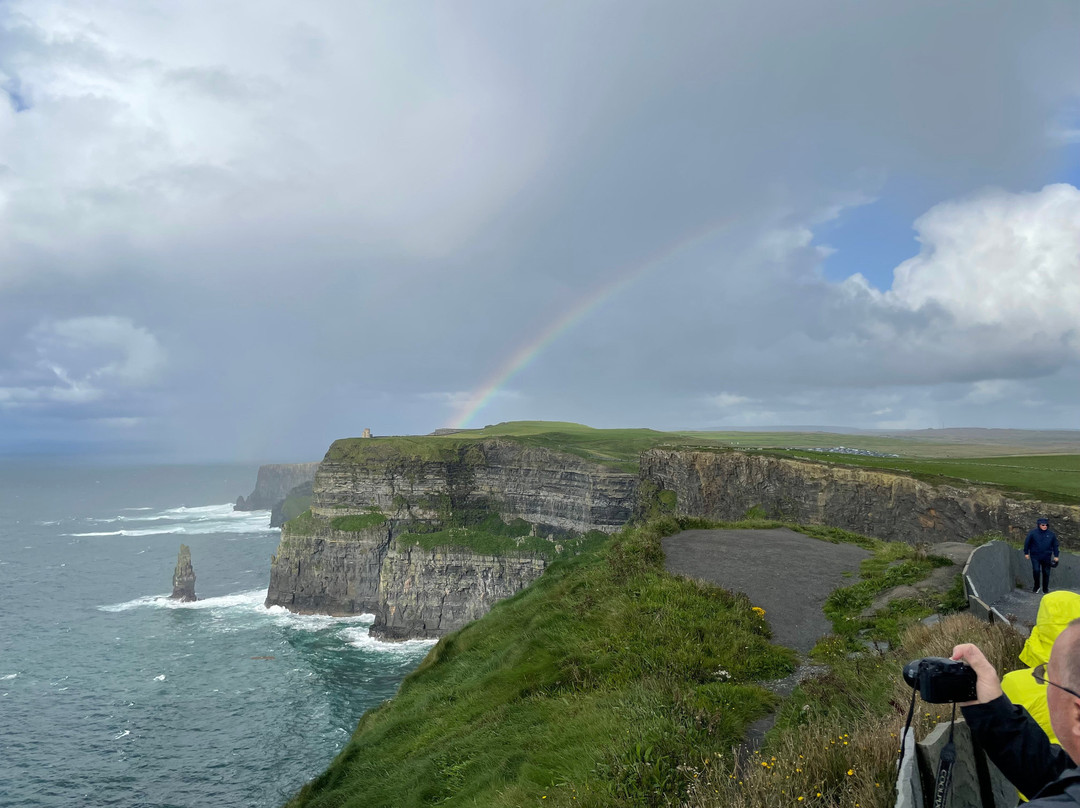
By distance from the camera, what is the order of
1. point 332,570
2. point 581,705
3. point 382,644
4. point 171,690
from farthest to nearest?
point 332,570 → point 382,644 → point 171,690 → point 581,705

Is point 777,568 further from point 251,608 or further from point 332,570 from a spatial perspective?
point 251,608

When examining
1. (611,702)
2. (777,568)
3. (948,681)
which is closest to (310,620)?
(777,568)

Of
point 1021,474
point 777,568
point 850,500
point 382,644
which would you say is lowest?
point 382,644

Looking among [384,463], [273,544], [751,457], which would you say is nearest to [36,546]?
[273,544]

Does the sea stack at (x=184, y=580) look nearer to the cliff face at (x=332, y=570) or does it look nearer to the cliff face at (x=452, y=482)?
the cliff face at (x=332, y=570)

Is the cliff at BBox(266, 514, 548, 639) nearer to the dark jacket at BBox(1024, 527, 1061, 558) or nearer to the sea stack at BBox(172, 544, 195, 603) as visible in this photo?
the sea stack at BBox(172, 544, 195, 603)

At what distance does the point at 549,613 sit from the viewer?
1470cm

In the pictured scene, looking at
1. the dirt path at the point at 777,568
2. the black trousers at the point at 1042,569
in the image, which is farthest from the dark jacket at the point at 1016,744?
the black trousers at the point at 1042,569

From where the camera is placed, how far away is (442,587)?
88.6 meters

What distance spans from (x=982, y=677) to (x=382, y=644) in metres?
89.4

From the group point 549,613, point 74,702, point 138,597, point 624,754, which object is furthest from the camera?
point 138,597

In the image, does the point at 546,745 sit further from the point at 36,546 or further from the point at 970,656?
the point at 36,546

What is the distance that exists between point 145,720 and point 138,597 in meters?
65.6

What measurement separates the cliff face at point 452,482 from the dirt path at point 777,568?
74623mm
